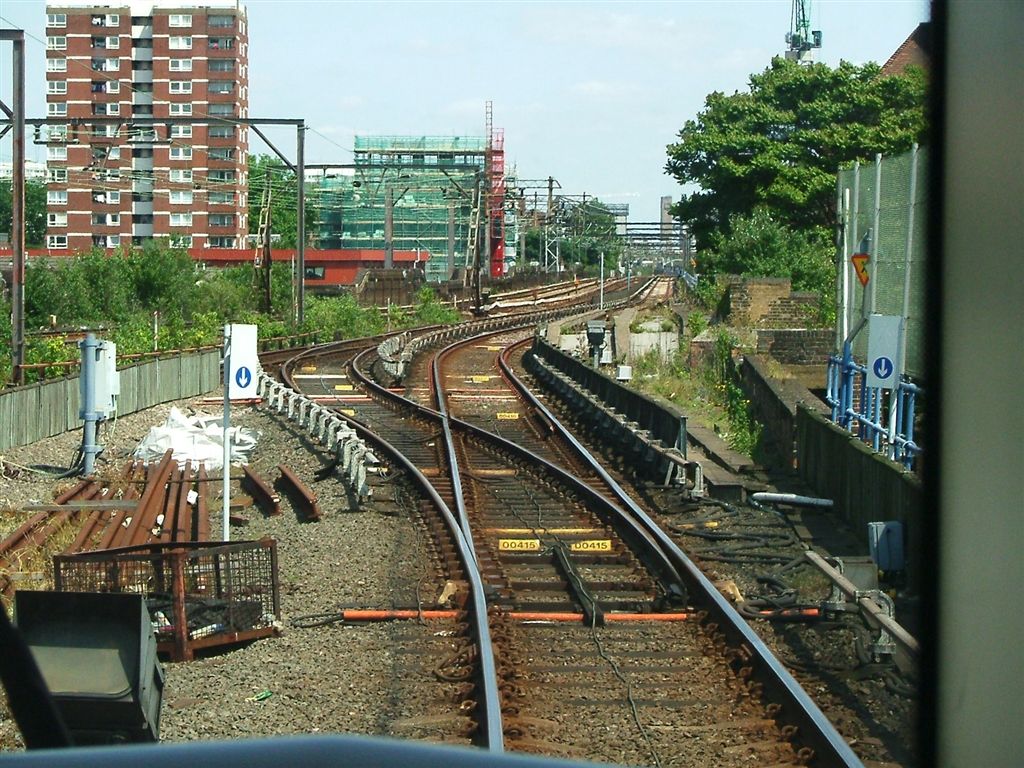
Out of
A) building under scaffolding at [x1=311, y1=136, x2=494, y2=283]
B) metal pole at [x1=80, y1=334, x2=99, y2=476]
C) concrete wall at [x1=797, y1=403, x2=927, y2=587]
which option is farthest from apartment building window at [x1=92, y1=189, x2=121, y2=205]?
concrete wall at [x1=797, y1=403, x2=927, y2=587]

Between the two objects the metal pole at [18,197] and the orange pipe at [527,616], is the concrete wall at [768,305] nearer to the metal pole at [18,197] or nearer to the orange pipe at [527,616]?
the metal pole at [18,197]

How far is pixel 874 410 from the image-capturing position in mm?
14883

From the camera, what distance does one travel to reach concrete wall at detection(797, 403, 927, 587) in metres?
9.60

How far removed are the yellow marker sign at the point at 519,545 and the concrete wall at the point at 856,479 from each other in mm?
2795

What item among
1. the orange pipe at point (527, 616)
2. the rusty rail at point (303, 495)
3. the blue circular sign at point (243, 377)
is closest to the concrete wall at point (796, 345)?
the rusty rail at point (303, 495)

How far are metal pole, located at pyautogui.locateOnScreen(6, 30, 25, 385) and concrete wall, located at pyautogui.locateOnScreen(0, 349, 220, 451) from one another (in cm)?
81

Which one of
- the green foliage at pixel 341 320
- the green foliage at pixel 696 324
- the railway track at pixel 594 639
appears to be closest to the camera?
the railway track at pixel 594 639

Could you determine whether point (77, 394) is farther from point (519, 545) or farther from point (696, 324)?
point (696, 324)

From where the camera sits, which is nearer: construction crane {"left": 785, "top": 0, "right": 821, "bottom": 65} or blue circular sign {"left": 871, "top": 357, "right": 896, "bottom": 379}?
blue circular sign {"left": 871, "top": 357, "right": 896, "bottom": 379}

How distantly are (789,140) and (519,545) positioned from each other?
33990 millimetres

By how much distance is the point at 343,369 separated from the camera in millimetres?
31734

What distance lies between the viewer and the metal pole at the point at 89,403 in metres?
16.5

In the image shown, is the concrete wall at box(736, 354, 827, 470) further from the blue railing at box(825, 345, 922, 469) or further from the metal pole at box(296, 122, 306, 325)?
the metal pole at box(296, 122, 306, 325)

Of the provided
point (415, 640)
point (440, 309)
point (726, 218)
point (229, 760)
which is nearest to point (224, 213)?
point (440, 309)
